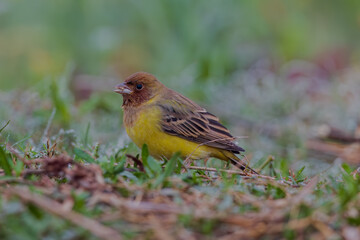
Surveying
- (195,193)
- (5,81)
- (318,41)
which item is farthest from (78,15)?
(195,193)

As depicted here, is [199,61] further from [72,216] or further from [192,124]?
[72,216]

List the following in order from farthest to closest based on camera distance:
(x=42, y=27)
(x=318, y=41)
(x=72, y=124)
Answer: (x=318, y=41)
(x=42, y=27)
(x=72, y=124)

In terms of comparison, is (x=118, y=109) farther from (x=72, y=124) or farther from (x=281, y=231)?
(x=281, y=231)

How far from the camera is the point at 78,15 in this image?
970 cm

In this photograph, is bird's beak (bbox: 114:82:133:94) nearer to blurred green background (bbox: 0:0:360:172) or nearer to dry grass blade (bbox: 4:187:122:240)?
blurred green background (bbox: 0:0:360:172)

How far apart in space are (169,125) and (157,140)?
0.23 metres

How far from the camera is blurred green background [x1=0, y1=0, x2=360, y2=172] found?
6.88 metres

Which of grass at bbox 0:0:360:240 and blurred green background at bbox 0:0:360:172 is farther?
blurred green background at bbox 0:0:360:172

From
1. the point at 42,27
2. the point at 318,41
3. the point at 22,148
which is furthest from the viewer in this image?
the point at 318,41

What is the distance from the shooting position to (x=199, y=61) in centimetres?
900

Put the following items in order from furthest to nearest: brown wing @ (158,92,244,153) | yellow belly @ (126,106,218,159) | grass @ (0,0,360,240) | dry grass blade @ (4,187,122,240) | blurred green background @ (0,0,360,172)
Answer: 1. blurred green background @ (0,0,360,172)
2. brown wing @ (158,92,244,153)
3. yellow belly @ (126,106,218,159)
4. grass @ (0,0,360,240)
5. dry grass blade @ (4,187,122,240)

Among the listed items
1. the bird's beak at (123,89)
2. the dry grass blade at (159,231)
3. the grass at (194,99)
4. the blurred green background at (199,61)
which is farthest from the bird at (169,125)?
the dry grass blade at (159,231)

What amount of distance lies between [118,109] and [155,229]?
4.64m

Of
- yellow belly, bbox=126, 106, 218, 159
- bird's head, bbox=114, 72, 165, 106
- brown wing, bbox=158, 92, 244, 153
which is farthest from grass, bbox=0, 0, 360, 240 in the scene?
bird's head, bbox=114, 72, 165, 106
